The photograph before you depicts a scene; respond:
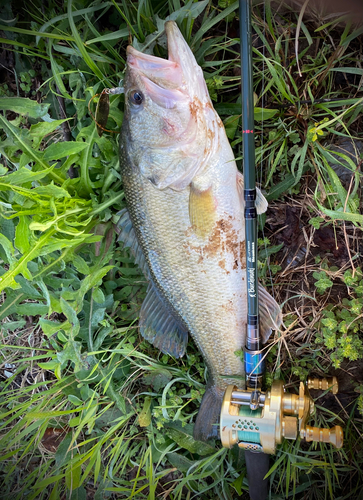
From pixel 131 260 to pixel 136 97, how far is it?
961mm

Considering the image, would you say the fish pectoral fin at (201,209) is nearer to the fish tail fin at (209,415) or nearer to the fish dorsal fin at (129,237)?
the fish dorsal fin at (129,237)

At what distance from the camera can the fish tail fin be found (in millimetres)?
2098

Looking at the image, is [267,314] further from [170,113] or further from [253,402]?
[170,113]

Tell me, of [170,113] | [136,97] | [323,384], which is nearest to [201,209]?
[170,113]

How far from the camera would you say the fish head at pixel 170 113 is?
167 cm

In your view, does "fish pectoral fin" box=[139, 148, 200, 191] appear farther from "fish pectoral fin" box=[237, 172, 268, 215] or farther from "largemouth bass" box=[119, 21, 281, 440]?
"fish pectoral fin" box=[237, 172, 268, 215]

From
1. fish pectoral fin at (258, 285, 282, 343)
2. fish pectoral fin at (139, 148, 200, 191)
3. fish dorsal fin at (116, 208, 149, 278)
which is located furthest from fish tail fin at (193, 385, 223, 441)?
fish pectoral fin at (139, 148, 200, 191)

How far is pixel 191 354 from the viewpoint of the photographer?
2.30 m

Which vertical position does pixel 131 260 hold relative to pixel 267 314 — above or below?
above

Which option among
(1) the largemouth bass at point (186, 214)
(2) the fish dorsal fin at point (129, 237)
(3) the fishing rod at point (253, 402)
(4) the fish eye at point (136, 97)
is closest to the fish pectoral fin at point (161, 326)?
(1) the largemouth bass at point (186, 214)

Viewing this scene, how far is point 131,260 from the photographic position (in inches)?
89.0

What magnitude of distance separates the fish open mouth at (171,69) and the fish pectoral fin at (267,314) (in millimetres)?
1103

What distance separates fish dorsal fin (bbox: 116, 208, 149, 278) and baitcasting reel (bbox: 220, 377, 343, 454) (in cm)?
86

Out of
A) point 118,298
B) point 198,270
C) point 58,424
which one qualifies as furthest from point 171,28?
point 58,424
